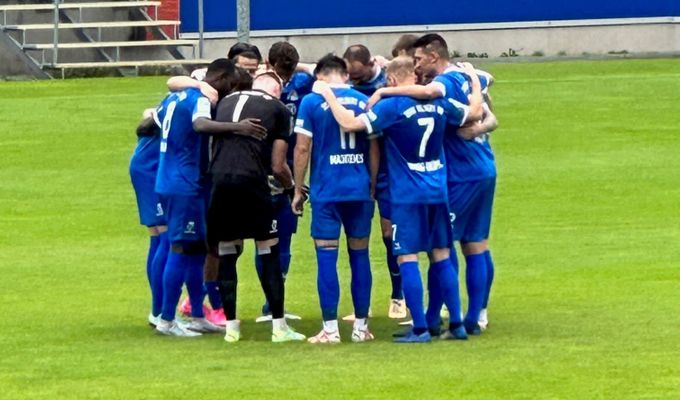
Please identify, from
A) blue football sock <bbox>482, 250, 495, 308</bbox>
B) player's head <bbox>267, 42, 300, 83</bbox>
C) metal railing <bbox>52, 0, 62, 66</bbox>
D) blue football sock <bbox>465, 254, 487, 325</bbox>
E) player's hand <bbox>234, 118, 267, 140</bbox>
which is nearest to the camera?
player's hand <bbox>234, 118, 267, 140</bbox>

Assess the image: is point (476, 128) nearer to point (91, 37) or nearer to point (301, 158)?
point (301, 158)

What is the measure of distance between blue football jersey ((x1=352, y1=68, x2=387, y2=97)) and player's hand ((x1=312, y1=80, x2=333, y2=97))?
1.32m

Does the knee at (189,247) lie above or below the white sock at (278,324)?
above

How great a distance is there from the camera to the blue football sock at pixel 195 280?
1280cm

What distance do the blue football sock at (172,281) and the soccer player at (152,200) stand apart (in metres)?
0.35

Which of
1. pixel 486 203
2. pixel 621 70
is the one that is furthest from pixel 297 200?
pixel 621 70

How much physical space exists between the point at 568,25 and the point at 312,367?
91.5ft

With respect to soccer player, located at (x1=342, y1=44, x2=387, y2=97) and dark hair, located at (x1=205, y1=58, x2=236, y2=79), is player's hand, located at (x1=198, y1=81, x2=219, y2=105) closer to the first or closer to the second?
dark hair, located at (x1=205, y1=58, x2=236, y2=79)

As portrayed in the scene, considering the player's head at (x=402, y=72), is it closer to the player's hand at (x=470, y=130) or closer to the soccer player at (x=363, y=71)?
the player's hand at (x=470, y=130)

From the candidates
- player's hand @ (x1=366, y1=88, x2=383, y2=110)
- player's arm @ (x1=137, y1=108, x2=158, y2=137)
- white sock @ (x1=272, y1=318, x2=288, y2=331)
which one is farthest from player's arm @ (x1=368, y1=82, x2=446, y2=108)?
player's arm @ (x1=137, y1=108, x2=158, y2=137)

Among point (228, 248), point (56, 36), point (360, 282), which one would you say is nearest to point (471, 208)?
point (360, 282)

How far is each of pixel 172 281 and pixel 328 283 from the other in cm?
118

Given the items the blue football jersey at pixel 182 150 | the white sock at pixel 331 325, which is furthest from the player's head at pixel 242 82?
the white sock at pixel 331 325

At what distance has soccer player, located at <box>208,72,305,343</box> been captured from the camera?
12.2m
